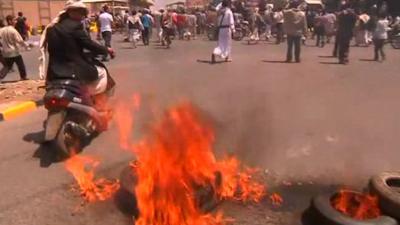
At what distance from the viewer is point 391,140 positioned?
6.33 meters

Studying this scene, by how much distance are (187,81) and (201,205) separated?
24.9 ft

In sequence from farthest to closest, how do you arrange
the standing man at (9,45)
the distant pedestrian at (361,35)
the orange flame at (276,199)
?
the distant pedestrian at (361,35) → the standing man at (9,45) → the orange flame at (276,199)

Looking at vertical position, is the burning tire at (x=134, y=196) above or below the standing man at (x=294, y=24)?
below

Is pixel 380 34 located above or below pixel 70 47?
below

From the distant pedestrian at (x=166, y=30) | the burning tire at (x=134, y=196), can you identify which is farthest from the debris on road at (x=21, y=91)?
the distant pedestrian at (x=166, y=30)

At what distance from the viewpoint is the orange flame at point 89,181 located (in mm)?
4523

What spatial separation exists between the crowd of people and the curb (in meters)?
2.07

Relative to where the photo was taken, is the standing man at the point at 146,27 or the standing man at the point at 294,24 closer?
the standing man at the point at 294,24

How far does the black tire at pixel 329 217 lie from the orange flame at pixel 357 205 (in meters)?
0.11

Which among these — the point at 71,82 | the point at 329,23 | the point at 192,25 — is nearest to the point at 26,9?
the point at 192,25

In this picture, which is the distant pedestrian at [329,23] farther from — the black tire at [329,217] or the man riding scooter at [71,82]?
the black tire at [329,217]

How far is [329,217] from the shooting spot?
145 inches

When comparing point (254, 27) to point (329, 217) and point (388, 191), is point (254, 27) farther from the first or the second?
point (329, 217)

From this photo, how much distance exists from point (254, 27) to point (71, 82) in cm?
2017
